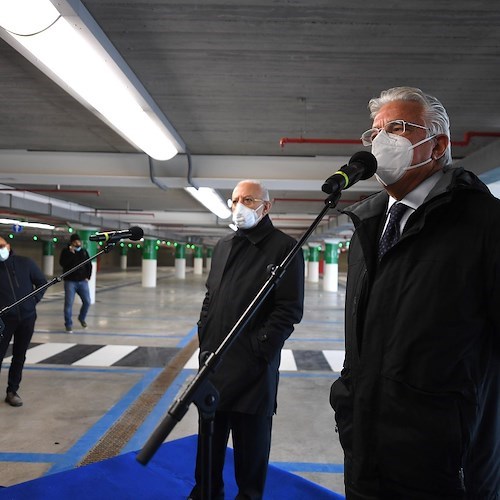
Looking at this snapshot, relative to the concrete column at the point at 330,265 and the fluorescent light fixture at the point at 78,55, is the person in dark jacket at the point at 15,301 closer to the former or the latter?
the fluorescent light fixture at the point at 78,55

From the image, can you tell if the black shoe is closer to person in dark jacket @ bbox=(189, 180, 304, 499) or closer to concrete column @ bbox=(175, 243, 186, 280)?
person in dark jacket @ bbox=(189, 180, 304, 499)

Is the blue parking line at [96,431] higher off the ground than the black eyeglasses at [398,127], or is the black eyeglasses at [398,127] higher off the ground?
the black eyeglasses at [398,127]

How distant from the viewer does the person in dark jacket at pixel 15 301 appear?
4.54 metres

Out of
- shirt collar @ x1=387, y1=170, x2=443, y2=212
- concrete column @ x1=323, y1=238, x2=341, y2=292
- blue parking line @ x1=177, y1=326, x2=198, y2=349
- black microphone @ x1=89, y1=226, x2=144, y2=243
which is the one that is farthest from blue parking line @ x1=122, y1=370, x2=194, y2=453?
concrete column @ x1=323, y1=238, x2=341, y2=292

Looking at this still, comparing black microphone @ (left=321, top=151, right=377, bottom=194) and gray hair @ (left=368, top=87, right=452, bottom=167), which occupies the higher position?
gray hair @ (left=368, top=87, right=452, bottom=167)

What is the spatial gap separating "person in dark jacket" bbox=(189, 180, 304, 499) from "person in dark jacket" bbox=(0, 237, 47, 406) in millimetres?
2613

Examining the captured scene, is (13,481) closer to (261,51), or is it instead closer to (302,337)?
(261,51)

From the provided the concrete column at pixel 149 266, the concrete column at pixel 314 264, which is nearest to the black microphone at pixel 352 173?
the concrete column at pixel 149 266

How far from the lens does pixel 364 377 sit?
4.63 ft

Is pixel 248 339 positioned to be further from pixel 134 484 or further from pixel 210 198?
pixel 210 198

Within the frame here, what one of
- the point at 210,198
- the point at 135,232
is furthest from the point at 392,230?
the point at 210,198

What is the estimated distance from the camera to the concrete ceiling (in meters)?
3.04

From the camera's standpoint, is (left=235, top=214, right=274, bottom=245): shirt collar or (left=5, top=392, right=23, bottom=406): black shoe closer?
(left=235, top=214, right=274, bottom=245): shirt collar

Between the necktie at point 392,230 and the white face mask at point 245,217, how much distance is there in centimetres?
→ 122
